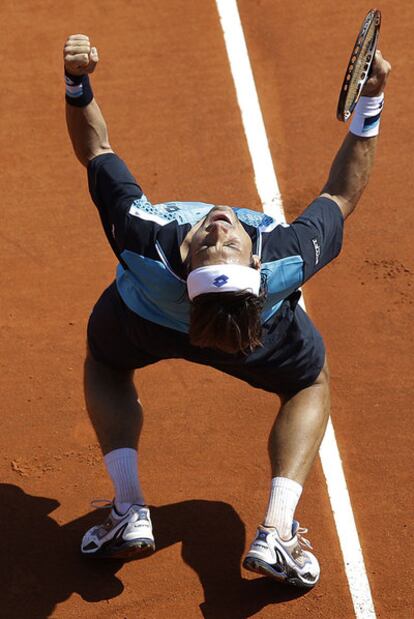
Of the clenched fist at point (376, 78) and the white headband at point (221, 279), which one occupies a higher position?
the clenched fist at point (376, 78)

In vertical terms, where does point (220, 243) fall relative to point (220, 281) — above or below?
above

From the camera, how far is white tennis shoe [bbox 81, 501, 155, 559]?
17.8 feet

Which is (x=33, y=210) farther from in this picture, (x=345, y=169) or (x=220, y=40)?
(x=345, y=169)

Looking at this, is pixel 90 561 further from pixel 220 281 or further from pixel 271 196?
pixel 271 196

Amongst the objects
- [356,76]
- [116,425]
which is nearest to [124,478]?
[116,425]

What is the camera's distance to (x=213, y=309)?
4.72m

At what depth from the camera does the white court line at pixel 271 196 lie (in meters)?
5.68

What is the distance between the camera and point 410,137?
8.00m

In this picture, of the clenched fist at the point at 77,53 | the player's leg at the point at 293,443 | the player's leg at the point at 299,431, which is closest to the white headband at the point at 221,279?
the player's leg at the point at 293,443

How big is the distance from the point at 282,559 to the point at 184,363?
1762 millimetres

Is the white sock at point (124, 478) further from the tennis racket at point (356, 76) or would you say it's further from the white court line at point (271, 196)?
the tennis racket at point (356, 76)

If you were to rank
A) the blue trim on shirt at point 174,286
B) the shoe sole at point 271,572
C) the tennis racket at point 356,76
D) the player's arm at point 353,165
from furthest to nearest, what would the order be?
1. the player's arm at point 353,165
2. the tennis racket at point 356,76
3. the shoe sole at point 271,572
4. the blue trim on shirt at point 174,286

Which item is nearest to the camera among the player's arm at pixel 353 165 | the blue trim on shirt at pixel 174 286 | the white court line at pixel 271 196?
the blue trim on shirt at pixel 174 286

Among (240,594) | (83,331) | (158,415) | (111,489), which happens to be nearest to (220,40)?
(83,331)
